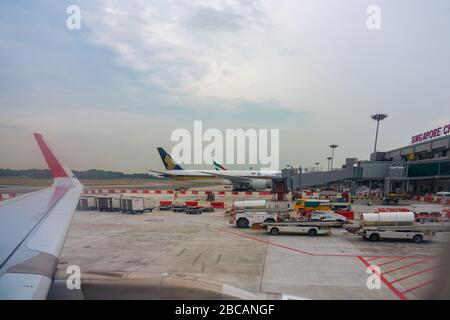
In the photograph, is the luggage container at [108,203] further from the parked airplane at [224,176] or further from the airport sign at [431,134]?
the airport sign at [431,134]

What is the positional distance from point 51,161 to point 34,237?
5789mm

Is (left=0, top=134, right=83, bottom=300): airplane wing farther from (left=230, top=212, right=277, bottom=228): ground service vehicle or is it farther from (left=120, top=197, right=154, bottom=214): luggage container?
(left=120, top=197, right=154, bottom=214): luggage container

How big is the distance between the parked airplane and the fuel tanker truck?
3137cm

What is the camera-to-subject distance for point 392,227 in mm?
18250

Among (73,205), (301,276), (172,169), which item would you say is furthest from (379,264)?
(172,169)

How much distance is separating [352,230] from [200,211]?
17.4 m

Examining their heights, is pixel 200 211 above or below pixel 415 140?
below

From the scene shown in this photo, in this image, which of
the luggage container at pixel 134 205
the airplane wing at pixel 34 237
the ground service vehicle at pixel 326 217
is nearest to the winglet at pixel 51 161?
the airplane wing at pixel 34 237

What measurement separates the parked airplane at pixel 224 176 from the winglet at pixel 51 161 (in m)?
39.9

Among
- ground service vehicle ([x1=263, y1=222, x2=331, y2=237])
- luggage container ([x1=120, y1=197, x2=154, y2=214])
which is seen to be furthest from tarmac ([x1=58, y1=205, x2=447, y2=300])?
luggage container ([x1=120, y1=197, x2=154, y2=214])

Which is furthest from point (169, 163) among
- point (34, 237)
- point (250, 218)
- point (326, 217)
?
point (34, 237)

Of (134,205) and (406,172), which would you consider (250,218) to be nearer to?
(134,205)
